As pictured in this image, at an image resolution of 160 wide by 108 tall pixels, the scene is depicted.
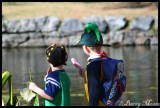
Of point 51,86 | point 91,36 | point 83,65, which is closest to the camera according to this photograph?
point 51,86

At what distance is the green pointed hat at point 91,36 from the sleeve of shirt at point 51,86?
0.39 m

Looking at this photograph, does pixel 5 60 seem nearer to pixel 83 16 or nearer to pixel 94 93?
pixel 83 16

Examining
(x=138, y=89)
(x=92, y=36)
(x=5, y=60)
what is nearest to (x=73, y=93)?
(x=138, y=89)

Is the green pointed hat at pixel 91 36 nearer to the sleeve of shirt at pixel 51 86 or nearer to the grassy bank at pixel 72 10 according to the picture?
the sleeve of shirt at pixel 51 86

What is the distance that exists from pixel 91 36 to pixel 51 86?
0.54 m

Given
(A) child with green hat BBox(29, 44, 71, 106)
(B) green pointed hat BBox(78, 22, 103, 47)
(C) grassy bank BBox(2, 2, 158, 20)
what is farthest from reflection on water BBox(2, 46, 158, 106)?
(A) child with green hat BBox(29, 44, 71, 106)

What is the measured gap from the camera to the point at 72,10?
26.0 meters

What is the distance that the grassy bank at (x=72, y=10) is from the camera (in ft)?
82.6

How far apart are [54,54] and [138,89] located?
6.19 meters

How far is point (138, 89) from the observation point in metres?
10.6

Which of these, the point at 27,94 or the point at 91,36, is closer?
the point at 27,94

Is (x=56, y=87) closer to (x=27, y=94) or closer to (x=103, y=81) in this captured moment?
(x=27, y=94)

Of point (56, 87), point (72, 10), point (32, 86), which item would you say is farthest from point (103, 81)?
point (72, 10)

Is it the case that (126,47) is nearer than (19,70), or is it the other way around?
(19,70)
